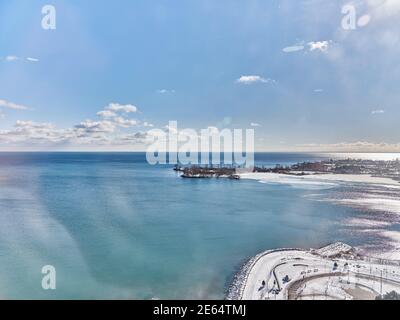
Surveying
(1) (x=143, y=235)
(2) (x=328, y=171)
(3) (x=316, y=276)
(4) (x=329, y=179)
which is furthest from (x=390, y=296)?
(2) (x=328, y=171)

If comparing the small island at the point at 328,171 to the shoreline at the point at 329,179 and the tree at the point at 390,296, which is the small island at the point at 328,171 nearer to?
the shoreline at the point at 329,179
